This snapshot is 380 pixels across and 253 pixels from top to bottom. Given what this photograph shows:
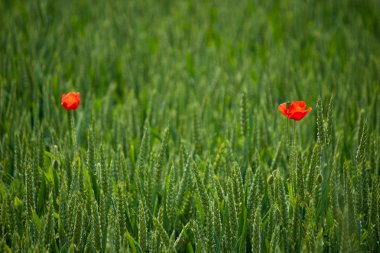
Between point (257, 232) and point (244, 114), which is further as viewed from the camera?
point (244, 114)

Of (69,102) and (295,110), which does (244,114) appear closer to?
(295,110)

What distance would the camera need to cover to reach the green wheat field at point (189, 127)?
139 cm

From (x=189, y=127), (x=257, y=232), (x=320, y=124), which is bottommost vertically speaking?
(x=257, y=232)

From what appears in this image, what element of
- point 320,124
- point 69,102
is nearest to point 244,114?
point 320,124

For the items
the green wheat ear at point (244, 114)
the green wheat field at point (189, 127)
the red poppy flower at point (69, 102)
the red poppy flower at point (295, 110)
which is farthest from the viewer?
the green wheat ear at point (244, 114)

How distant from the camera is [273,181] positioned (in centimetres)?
150

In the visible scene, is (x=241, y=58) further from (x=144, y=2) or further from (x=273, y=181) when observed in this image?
(x=273, y=181)

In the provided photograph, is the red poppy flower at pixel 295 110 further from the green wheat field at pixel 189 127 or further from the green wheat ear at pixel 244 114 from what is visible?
the green wheat ear at pixel 244 114

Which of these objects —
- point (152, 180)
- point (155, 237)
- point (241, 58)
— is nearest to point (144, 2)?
point (241, 58)

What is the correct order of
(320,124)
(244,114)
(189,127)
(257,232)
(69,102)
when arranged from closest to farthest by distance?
1. (257,232)
2. (320,124)
3. (69,102)
4. (244,114)
5. (189,127)

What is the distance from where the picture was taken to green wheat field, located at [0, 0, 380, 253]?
139cm

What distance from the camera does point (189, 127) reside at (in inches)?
87.6

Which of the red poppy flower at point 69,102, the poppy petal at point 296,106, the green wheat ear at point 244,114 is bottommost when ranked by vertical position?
the green wheat ear at point 244,114

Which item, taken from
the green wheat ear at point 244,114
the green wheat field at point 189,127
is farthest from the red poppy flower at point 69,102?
the green wheat ear at point 244,114
